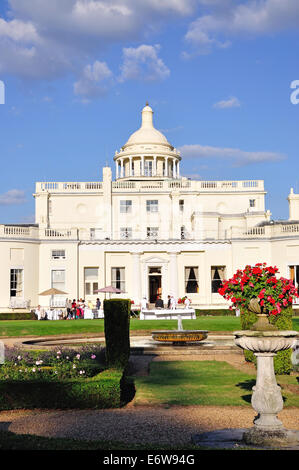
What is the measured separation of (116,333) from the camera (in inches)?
616

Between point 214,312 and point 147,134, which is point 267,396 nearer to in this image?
point 214,312

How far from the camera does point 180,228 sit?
4966 cm

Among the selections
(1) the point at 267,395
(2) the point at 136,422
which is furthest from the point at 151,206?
(1) the point at 267,395

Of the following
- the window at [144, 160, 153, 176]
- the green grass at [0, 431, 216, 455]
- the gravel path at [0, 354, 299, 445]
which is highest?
the window at [144, 160, 153, 176]

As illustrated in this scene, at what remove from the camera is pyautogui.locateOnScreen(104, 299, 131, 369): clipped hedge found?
15405 mm

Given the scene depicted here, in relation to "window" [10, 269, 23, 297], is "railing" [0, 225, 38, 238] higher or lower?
higher

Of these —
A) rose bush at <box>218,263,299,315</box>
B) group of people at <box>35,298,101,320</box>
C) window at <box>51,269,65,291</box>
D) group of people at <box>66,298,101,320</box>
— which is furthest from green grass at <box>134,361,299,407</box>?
window at <box>51,269,65,291</box>

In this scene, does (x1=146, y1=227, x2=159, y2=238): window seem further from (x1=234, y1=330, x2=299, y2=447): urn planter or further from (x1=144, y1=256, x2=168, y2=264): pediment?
(x1=234, y1=330, x2=299, y2=447): urn planter

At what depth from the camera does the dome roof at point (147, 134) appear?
5725 cm

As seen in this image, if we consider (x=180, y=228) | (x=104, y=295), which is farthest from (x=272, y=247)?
(x=104, y=295)

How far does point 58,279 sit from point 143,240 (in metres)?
7.31

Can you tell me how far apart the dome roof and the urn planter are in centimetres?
4974

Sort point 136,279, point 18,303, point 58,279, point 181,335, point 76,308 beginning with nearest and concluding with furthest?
point 181,335 → point 76,308 → point 18,303 → point 58,279 → point 136,279

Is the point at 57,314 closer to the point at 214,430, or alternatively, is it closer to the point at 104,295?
the point at 104,295
